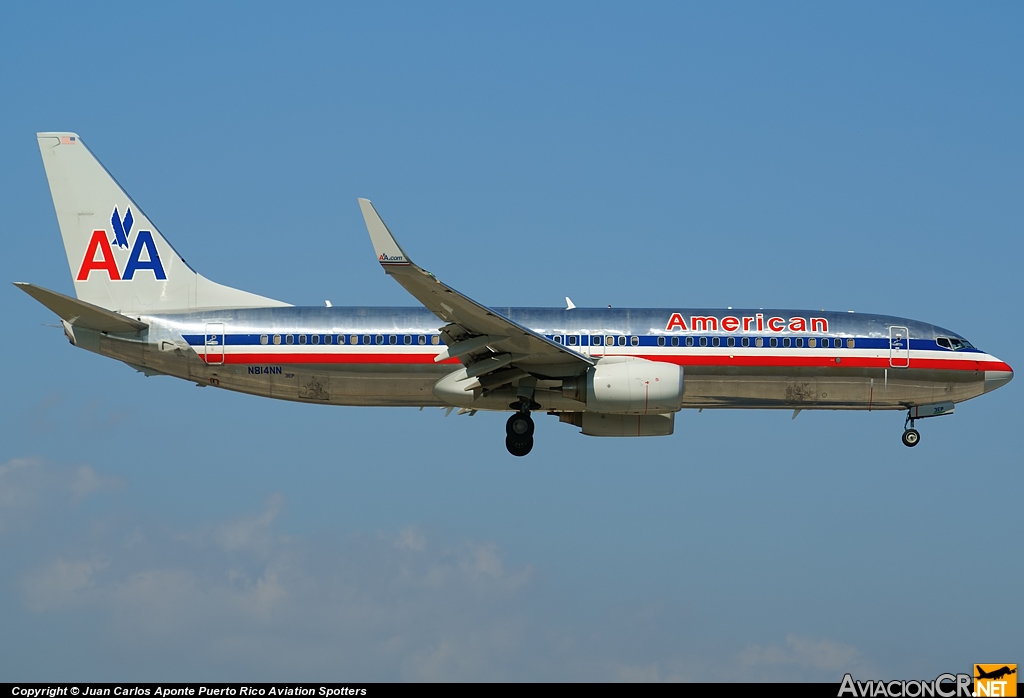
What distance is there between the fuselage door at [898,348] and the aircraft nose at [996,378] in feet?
8.33

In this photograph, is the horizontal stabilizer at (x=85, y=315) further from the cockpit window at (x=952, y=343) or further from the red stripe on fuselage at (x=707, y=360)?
the cockpit window at (x=952, y=343)

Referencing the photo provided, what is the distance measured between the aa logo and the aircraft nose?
14433 mm

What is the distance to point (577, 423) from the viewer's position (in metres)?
38.5

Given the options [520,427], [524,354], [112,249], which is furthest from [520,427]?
[112,249]

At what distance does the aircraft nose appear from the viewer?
38531 millimetres

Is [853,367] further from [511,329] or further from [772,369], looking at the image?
[511,329]

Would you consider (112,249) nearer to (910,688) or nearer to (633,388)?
(633,388)

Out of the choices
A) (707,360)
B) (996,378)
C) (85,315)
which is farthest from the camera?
(996,378)

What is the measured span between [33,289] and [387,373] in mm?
9516

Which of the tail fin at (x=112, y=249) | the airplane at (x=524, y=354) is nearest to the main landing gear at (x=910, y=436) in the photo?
the airplane at (x=524, y=354)

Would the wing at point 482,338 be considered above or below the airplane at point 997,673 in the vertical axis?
above

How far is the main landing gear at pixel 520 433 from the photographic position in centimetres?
3641

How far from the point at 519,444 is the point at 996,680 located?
14.7m

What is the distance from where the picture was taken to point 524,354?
35.0m
